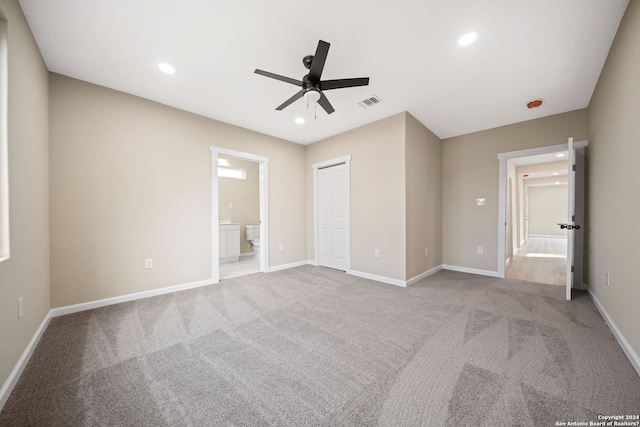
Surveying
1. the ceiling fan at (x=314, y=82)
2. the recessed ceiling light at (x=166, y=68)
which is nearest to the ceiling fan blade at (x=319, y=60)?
the ceiling fan at (x=314, y=82)

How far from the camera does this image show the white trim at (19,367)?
4.47 ft

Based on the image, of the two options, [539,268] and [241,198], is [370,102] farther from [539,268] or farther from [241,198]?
[539,268]

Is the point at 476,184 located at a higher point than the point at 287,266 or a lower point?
higher

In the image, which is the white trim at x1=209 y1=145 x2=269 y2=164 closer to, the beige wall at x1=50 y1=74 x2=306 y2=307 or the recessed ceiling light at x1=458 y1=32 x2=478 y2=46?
the beige wall at x1=50 y1=74 x2=306 y2=307

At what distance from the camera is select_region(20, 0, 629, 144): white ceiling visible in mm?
1787

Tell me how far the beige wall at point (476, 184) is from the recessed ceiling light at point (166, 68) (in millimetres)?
4831

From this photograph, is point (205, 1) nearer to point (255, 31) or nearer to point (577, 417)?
point (255, 31)

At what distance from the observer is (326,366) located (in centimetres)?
168

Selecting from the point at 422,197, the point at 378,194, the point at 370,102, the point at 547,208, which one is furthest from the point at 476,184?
the point at 547,208

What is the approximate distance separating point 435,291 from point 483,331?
45.8 inches

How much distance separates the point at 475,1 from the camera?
170 cm

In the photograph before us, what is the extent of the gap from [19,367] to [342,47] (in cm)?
358

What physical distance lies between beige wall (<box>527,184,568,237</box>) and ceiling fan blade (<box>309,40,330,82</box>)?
39.4ft

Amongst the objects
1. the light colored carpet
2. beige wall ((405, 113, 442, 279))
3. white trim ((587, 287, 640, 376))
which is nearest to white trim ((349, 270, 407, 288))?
beige wall ((405, 113, 442, 279))
